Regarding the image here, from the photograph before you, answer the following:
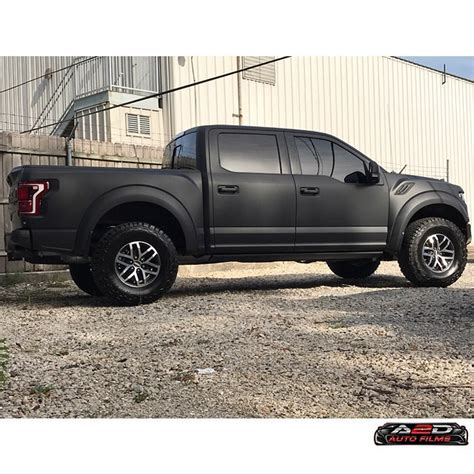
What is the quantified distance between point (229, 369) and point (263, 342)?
562mm

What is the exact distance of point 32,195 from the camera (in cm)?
426

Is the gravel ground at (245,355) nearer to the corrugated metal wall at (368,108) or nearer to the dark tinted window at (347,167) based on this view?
the dark tinted window at (347,167)

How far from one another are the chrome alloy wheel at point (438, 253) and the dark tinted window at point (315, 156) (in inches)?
47.7

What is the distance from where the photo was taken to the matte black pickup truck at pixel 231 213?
14.4ft

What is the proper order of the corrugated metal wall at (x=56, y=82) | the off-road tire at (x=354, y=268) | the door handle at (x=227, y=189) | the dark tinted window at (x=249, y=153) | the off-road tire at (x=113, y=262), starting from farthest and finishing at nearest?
the off-road tire at (x=354, y=268)
the dark tinted window at (x=249, y=153)
the door handle at (x=227, y=189)
the off-road tire at (x=113, y=262)
the corrugated metal wall at (x=56, y=82)

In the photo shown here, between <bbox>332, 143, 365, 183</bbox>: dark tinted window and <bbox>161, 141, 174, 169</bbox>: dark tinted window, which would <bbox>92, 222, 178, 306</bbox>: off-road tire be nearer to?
<bbox>161, 141, 174, 169</bbox>: dark tinted window

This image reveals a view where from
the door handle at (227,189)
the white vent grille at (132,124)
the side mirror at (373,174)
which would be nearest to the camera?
the door handle at (227,189)

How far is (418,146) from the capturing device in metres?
5.40

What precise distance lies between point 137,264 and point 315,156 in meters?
1.93

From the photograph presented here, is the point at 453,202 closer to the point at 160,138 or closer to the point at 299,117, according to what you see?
the point at 299,117

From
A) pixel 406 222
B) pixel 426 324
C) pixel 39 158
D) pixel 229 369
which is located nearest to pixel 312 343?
pixel 229 369
